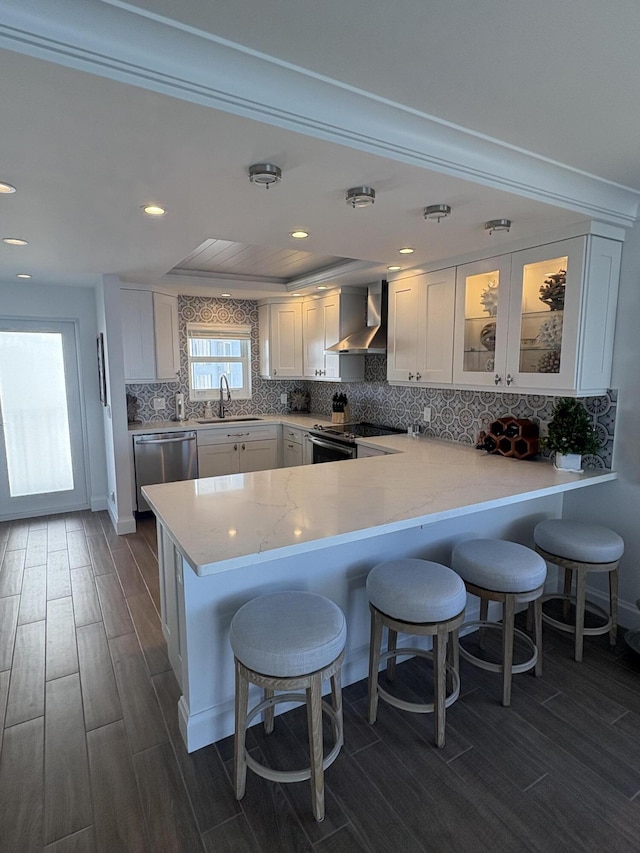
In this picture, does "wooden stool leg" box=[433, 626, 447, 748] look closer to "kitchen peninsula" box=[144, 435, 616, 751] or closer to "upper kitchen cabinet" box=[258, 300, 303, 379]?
"kitchen peninsula" box=[144, 435, 616, 751]

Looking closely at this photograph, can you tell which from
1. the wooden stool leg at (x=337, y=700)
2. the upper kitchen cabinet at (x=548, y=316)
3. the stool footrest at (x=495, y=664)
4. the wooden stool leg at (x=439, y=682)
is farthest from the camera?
the upper kitchen cabinet at (x=548, y=316)

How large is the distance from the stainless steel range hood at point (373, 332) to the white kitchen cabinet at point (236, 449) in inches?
56.0

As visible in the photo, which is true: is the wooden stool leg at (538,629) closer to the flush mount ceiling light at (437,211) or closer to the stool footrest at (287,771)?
the stool footrest at (287,771)

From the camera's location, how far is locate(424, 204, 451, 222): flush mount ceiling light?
213cm

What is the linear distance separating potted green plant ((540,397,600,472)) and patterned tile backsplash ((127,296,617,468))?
6.9 inches

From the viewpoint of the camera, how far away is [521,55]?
132cm

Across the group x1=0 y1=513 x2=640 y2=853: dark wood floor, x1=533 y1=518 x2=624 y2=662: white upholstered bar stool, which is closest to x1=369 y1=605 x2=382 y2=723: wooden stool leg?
x1=0 y1=513 x2=640 y2=853: dark wood floor

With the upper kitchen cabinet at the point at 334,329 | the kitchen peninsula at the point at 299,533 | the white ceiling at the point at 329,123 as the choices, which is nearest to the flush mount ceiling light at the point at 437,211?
the white ceiling at the point at 329,123

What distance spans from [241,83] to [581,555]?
8.63 ft

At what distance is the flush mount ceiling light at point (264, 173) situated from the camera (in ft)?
5.50

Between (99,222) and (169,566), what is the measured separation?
185 cm

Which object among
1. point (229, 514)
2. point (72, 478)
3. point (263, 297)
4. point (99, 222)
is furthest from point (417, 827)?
point (263, 297)

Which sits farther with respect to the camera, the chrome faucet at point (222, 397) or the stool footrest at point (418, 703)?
the chrome faucet at point (222, 397)

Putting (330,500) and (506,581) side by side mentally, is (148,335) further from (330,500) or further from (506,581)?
(506,581)
